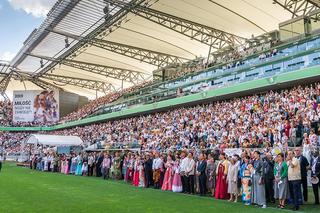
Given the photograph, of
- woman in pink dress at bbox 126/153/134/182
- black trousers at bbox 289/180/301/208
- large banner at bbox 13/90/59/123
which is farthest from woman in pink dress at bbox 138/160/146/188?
large banner at bbox 13/90/59/123

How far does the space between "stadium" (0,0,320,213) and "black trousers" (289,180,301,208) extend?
3 centimetres

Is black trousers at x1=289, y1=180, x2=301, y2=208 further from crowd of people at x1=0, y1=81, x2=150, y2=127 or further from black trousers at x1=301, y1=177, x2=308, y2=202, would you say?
crowd of people at x1=0, y1=81, x2=150, y2=127

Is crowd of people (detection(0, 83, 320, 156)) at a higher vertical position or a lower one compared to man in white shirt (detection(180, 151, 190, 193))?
higher

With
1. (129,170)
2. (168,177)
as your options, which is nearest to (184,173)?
(168,177)

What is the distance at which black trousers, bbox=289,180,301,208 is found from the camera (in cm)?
1051

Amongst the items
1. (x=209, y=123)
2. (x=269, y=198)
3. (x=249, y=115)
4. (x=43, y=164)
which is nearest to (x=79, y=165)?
(x=43, y=164)

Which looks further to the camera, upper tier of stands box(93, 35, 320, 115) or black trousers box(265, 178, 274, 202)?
upper tier of stands box(93, 35, 320, 115)

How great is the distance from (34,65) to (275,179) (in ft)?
140

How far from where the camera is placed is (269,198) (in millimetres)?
12094

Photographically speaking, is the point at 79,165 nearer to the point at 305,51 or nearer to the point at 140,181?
the point at 140,181

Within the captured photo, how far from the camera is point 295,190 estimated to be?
10.6 metres

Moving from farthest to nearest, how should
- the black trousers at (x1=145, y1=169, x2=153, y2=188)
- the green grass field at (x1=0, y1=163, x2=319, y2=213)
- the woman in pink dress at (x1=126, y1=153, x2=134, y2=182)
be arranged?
1. the woman in pink dress at (x1=126, y1=153, x2=134, y2=182)
2. the black trousers at (x1=145, y1=169, x2=153, y2=188)
3. the green grass field at (x1=0, y1=163, x2=319, y2=213)

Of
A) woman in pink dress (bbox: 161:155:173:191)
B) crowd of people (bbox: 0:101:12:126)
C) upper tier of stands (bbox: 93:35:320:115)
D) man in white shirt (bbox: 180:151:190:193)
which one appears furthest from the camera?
crowd of people (bbox: 0:101:12:126)

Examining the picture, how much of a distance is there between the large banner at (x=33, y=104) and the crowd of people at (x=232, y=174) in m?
35.0
